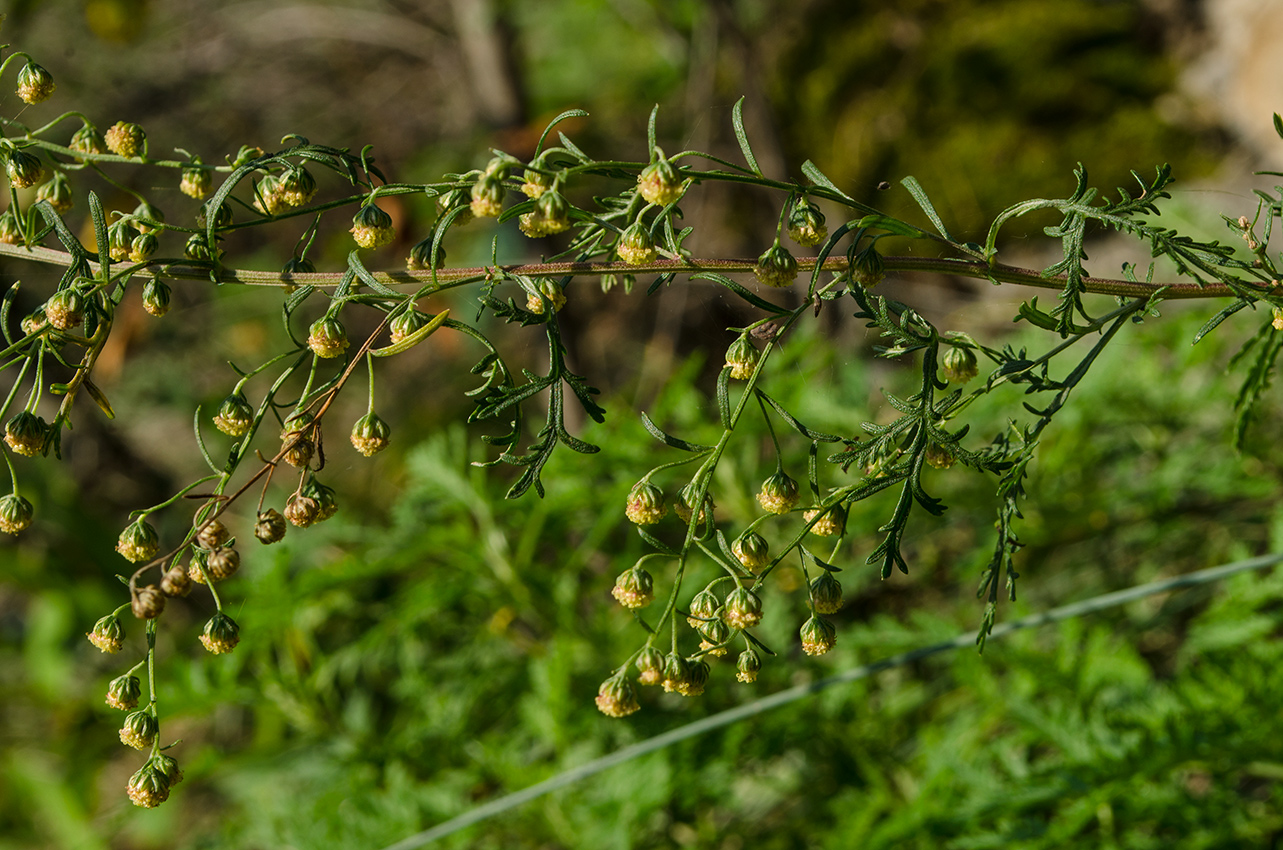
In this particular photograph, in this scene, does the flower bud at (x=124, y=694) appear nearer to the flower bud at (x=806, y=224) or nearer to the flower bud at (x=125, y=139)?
the flower bud at (x=125, y=139)

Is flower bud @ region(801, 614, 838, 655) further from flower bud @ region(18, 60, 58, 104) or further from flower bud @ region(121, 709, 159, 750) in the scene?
flower bud @ region(18, 60, 58, 104)

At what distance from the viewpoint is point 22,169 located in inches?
35.3

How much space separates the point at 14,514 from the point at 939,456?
0.82m

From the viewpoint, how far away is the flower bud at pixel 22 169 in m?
0.89

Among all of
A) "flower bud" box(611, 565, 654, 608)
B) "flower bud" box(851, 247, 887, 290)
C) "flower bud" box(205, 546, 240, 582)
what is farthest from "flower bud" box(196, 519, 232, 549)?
"flower bud" box(851, 247, 887, 290)

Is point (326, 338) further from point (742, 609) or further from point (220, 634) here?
point (742, 609)

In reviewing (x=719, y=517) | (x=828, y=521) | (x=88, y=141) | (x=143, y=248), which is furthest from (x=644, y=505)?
(x=719, y=517)

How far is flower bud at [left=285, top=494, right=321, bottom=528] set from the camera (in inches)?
33.4

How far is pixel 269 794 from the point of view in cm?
255

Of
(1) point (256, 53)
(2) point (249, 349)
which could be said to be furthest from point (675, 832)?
(1) point (256, 53)

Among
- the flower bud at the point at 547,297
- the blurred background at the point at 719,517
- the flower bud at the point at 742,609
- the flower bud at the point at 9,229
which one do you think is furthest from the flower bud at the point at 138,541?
the blurred background at the point at 719,517

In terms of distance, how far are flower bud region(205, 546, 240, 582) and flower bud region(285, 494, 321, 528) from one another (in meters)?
0.05

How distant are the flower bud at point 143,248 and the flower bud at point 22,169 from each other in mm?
126

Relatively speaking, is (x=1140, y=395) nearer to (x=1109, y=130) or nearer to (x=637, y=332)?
(x=1109, y=130)
